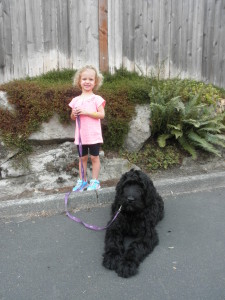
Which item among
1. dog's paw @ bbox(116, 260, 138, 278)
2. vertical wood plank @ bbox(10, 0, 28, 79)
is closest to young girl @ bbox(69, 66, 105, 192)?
dog's paw @ bbox(116, 260, 138, 278)

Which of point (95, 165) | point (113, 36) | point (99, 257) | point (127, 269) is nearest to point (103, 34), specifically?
point (113, 36)

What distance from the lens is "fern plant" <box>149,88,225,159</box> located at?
546 cm

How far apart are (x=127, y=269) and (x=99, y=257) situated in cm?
43

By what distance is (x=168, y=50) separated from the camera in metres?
6.96

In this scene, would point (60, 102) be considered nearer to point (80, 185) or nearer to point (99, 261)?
point (80, 185)

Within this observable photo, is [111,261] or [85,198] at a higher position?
[85,198]

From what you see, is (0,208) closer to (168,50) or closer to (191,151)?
(191,151)

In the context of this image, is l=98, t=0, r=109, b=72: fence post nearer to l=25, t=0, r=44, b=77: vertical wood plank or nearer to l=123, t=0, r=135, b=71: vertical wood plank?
l=123, t=0, r=135, b=71: vertical wood plank

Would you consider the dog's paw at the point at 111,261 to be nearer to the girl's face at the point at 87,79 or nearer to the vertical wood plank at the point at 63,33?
the girl's face at the point at 87,79

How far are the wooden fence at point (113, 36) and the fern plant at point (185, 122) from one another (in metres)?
1.28

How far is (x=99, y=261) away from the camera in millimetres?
3176

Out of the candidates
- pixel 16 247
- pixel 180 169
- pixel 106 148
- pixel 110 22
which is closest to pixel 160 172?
pixel 180 169

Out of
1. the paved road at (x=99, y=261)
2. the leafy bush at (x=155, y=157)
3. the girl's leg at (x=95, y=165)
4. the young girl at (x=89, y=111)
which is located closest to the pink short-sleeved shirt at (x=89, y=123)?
the young girl at (x=89, y=111)

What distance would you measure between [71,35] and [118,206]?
163 inches
